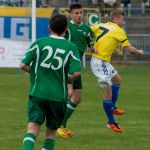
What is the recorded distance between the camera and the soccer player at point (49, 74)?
9047mm

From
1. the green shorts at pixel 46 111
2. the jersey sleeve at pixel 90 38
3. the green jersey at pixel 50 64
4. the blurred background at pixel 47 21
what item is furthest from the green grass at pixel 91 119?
the blurred background at pixel 47 21

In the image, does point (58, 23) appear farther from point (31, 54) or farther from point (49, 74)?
point (49, 74)

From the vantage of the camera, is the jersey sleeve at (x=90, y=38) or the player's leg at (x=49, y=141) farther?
the jersey sleeve at (x=90, y=38)

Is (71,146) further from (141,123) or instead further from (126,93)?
(126,93)

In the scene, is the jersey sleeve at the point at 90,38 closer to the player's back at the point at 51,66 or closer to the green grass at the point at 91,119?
the green grass at the point at 91,119

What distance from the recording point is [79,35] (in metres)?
12.8

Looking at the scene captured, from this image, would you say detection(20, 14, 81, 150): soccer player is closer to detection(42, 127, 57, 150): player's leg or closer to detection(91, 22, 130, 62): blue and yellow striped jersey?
detection(42, 127, 57, 150): player's leg

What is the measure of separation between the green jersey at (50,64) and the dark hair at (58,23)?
0.12 m

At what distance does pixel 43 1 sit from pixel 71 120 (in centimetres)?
1933

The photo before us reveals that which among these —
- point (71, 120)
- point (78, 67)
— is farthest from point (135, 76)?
point (78, 67)

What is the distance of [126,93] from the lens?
2009cm

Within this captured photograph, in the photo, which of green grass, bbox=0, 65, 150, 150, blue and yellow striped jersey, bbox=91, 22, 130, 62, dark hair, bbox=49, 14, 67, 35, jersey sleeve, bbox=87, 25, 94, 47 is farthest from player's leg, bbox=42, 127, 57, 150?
blue and yellow striped jersey, bbox=91, 22, 130, 62

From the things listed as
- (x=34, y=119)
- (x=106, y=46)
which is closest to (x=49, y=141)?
(x=34, y=119)

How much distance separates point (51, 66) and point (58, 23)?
1.73 feet
